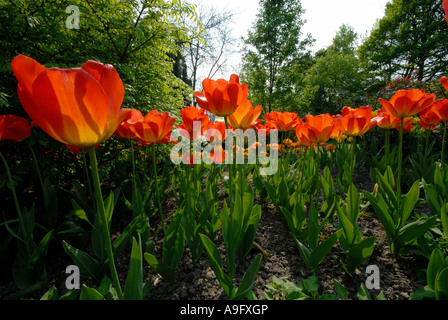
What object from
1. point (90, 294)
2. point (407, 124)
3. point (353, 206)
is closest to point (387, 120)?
point (407, 124)

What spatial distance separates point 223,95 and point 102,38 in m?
2.24

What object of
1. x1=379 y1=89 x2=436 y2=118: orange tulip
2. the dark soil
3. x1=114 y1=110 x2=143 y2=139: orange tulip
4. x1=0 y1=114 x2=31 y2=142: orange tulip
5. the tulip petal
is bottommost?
the dark soil

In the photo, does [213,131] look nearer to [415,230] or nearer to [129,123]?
[129,123]

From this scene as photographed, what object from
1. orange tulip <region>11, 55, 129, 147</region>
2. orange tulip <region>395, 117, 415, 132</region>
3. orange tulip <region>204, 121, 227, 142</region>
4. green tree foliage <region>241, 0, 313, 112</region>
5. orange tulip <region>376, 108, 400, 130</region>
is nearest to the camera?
orange tulip <region>11, 55, 129, 147</region>

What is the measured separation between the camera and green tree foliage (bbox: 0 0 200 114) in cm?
173

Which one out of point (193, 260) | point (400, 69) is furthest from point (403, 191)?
point (400, 69)

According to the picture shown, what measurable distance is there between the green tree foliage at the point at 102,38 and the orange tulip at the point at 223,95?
4.12ft

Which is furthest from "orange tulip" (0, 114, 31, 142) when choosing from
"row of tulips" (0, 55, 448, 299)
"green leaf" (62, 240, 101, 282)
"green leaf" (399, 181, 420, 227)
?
"green leaf" (399, 181, 420, 227)

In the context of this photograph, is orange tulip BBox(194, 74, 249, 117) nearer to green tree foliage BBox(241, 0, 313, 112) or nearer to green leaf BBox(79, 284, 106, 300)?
green leaf BBox(79, 284, 106, 300)

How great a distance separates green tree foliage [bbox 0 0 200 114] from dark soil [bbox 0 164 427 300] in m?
1.15

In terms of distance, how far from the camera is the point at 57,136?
0.53 m

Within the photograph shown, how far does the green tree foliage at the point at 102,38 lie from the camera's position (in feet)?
5.66
